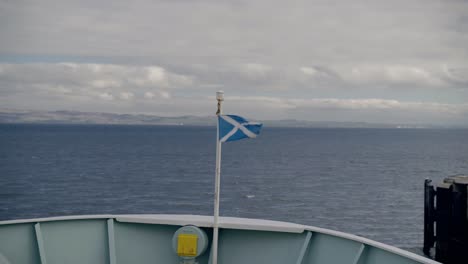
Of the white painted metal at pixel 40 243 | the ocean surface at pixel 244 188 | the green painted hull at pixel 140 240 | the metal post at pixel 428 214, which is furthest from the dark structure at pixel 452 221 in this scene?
the white painted metal at pixel 40 243

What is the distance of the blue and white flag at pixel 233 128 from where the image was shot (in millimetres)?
7574

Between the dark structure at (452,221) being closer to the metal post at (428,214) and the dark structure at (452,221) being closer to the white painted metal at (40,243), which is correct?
the metal post at (428,214)

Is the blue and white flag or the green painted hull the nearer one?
the blue and white flag

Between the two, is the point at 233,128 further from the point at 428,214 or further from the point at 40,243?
the point at 428,214

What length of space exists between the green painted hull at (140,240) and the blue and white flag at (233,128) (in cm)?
134

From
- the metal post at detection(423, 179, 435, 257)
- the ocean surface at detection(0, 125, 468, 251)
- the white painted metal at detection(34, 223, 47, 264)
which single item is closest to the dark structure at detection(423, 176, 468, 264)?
the metal post at detection(423, 179, 435, 257)

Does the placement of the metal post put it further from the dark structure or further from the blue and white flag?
the blue and white flag

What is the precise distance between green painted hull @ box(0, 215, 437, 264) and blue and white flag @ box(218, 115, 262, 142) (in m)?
1.34

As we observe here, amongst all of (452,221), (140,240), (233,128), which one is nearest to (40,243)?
(140,240)

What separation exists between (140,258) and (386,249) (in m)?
3.64

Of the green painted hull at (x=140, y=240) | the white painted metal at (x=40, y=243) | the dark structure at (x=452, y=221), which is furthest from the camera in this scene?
the dark structure at (x=452, y=221)

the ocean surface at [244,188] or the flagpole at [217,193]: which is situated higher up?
A: the ocean surface at [244,188]

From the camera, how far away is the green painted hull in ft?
25.6

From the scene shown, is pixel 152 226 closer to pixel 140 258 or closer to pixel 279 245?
pixel 140 258
